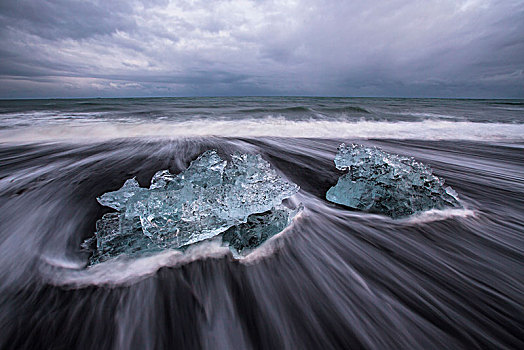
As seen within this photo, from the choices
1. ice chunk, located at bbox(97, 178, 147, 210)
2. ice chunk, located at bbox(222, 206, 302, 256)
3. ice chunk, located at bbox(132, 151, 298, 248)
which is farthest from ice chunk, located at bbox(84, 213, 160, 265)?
ice chunk, located at bbox(222, 206, 302, 256)

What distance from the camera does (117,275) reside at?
55.4 inches

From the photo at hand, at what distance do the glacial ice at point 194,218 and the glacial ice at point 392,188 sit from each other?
890 mm

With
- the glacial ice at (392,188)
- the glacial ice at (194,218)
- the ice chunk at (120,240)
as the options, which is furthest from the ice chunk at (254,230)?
the glacial ice at (392,188)

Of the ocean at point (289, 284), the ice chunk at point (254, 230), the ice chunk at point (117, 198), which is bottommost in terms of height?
the ocean at point (289, 284)

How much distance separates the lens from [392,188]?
2141 mm

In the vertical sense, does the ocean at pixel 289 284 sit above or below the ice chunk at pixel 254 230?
below

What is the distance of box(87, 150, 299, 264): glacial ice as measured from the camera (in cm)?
153

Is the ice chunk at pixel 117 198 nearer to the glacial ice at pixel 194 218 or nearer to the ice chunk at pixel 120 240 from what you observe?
the glacial ice at pixel 194 218

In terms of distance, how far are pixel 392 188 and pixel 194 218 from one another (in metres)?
1.93

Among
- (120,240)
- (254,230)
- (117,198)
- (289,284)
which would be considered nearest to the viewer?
(289,284)

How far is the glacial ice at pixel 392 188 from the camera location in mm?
2119

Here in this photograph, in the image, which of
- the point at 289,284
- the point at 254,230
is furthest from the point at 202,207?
the point at 289,284

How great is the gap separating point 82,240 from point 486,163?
6377mm

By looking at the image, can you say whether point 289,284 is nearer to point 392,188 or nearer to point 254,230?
point 254,230
